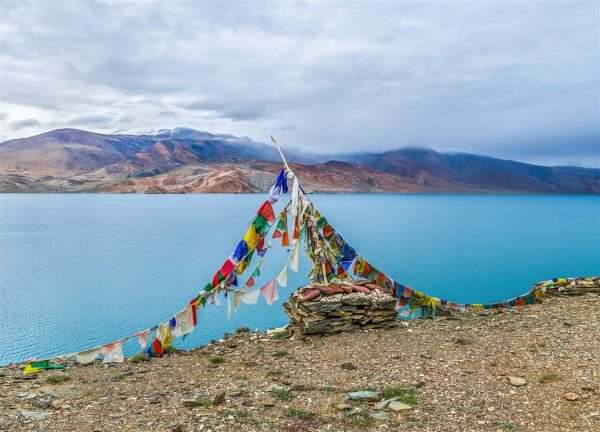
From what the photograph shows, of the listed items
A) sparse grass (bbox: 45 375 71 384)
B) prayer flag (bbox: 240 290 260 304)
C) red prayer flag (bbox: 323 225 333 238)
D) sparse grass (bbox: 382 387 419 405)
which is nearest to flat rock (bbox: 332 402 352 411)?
sparse grass (bbox: 382 387 419 405)

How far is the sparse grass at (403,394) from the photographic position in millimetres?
8344

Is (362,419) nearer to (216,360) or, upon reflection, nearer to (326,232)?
(216,360)

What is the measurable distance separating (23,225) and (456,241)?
58.9 metres

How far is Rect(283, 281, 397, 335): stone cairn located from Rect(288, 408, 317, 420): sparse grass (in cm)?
452

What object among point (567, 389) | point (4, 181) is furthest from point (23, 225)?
point (4, 181)

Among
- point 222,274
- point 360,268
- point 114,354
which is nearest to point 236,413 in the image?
point 114,354

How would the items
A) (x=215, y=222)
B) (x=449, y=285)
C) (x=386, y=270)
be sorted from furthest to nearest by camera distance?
(x=215, y=222) < (x=386, y=270) < (x=449, y=285)

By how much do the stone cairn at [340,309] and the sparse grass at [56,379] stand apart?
567 centimetres

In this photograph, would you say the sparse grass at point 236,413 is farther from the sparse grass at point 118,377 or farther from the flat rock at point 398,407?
the sparse grass at point 118,377

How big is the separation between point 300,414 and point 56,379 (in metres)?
5.85

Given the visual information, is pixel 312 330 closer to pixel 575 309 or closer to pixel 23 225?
pixel 575 309

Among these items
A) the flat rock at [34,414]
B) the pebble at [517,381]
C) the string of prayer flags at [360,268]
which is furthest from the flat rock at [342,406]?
the string of prayer flags at [360,268]

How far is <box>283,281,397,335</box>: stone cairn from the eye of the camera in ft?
41.7

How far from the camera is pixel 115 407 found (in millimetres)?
8594
